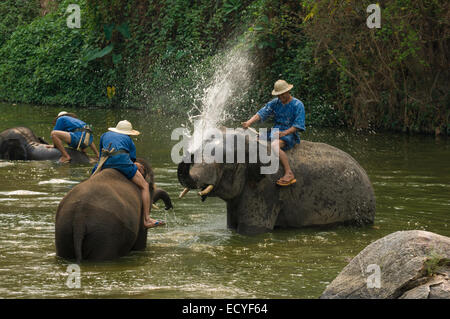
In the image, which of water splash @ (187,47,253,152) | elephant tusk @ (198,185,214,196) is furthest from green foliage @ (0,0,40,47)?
elephant tusk @ (198,185,214,196)

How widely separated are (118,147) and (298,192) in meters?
2.64

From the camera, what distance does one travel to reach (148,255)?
359 inches

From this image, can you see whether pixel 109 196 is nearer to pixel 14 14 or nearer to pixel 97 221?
pixel 97 221

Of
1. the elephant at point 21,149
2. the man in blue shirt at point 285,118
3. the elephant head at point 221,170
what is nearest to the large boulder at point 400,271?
the elephant head at point 221,170

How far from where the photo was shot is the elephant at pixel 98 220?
8.24m

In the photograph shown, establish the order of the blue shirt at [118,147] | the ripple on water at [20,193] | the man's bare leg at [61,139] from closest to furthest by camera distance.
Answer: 1. the blue shirt at [118,147]
2. the ripple on water at [20,193]
3. the man's bare leg at [61,139]

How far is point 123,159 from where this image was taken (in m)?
8.94

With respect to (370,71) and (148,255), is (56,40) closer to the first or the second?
(370,71)

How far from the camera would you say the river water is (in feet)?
25.5

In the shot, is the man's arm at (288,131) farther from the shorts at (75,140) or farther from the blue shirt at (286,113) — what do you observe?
the shorts at (75,140)

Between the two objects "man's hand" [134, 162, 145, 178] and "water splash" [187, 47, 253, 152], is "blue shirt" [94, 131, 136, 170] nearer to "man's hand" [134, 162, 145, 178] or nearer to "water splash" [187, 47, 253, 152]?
"man's hand" [134, 162, 145, 178]

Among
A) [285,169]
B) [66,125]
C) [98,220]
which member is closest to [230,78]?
[66,125]

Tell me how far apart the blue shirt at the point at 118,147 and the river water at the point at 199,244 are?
101 cm

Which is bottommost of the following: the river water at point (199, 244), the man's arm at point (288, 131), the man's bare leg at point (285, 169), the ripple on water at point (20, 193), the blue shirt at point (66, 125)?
the river water at point (199, 244)
